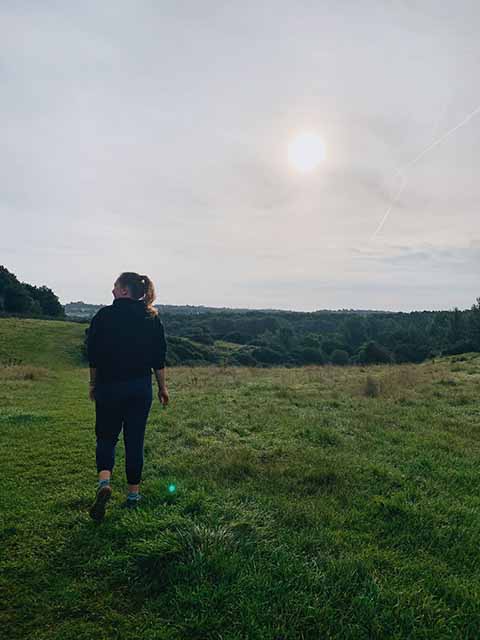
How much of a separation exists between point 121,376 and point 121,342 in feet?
1.15

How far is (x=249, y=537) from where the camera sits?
3.52 metres

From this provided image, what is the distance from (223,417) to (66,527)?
540 centimetres

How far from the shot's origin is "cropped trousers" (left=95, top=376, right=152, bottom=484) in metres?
4.04

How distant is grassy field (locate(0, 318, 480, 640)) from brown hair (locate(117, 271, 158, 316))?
6.95 ft

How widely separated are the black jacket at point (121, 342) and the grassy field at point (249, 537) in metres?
1.41

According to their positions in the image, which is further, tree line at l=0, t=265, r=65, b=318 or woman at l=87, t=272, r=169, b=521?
tree line at l=0, t=265, r=65, b=318

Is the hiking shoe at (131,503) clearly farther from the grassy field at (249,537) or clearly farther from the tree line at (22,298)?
the tree line at (22,298)

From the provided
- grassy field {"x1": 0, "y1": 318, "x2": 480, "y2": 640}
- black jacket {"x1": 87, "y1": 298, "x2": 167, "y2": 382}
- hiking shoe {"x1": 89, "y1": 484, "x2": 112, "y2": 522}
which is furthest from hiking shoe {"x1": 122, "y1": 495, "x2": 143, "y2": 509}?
black jacket {"x1": 87, "y1": 298, "x2": 167, "y2": 382}

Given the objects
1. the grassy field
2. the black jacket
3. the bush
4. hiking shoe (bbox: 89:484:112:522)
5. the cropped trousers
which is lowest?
the bush

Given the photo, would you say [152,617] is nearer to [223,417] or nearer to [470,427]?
[223,417]

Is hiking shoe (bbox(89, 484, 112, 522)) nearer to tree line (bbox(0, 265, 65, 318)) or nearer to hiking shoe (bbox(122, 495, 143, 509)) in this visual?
hiking shoe (bbox(122, 495, 143, 509))

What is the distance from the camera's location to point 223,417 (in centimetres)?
905

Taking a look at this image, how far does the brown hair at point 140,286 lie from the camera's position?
4.30 metres

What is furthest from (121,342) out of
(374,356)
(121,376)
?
(374,356)
